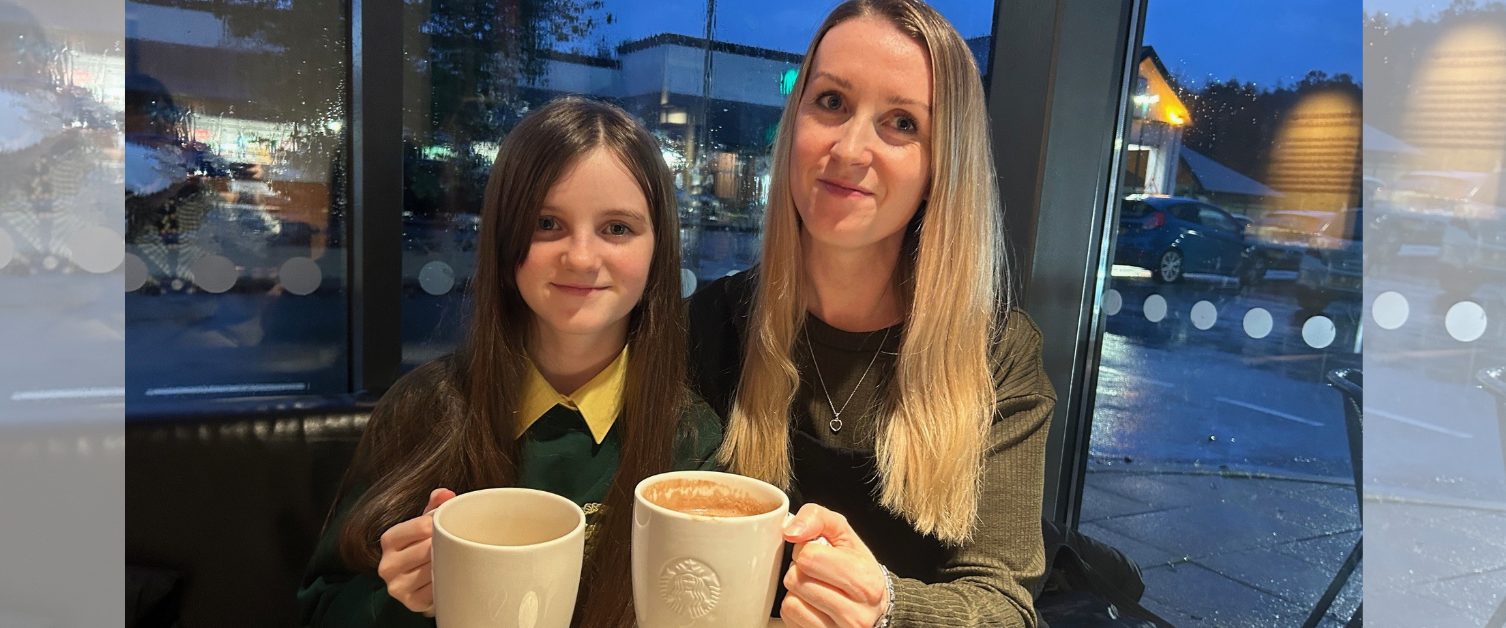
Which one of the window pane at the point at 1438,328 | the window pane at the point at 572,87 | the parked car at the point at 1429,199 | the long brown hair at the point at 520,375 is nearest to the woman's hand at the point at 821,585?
the long brown hair at the point at 520,375

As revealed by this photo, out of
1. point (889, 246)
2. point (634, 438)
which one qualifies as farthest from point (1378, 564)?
point (634, 438)

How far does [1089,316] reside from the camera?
242cm

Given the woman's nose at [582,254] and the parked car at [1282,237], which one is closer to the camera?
the woman's nose at [582,254]

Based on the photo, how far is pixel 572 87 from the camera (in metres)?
2.25

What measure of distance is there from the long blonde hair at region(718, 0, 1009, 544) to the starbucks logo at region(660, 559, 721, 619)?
486 millimetres

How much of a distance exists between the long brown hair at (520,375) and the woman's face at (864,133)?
0.22m

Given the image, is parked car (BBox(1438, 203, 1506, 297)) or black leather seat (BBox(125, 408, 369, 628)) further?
black leather seat (BBox(125, 408, 369, 628))

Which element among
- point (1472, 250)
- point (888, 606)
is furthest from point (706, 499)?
point (1472, 250)

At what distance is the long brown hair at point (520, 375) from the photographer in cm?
110

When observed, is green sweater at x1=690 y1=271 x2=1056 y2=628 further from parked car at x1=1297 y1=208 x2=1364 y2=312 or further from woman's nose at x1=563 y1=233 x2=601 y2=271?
parked car at x1=1297 y1=208 x2=1364 y2=312

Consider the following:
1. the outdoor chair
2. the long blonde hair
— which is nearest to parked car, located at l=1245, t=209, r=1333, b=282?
the outdoor chair

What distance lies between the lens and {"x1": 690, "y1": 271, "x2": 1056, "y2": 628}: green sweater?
1.16 meters

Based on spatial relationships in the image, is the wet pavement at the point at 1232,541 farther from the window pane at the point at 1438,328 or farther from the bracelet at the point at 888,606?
the bracelet at the point at 888,606

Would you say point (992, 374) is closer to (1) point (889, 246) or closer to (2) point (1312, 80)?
(1) point (889, 246)
